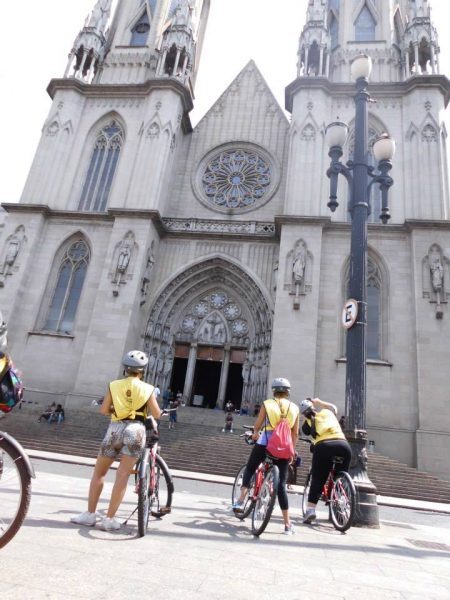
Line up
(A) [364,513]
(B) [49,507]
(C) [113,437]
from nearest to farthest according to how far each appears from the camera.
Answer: (C) [113,437] → (B) [49,507] → (A) [364,513]

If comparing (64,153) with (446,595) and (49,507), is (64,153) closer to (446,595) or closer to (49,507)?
(49,507)

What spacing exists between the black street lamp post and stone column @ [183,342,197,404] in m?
13.4

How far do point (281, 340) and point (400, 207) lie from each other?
834 cm

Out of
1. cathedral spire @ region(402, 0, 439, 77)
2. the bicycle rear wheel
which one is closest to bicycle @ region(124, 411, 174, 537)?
the bicycle rear wheel

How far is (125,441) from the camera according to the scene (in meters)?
3.82

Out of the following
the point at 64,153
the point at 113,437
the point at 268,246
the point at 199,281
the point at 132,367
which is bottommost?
the point at 113,437

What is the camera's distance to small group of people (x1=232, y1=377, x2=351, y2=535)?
4.89 m

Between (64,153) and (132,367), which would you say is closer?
(132,367)

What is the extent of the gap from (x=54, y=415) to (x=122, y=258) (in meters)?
7.16

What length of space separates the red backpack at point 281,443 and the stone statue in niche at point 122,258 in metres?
14.8

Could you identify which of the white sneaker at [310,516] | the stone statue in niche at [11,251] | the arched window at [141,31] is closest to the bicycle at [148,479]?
the white sneaker at [310,516]

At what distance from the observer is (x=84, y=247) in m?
20.7

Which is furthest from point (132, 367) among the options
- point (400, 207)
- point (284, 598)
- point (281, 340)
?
point (400, 207)

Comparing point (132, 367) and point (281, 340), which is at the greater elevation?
point (281, 340)
